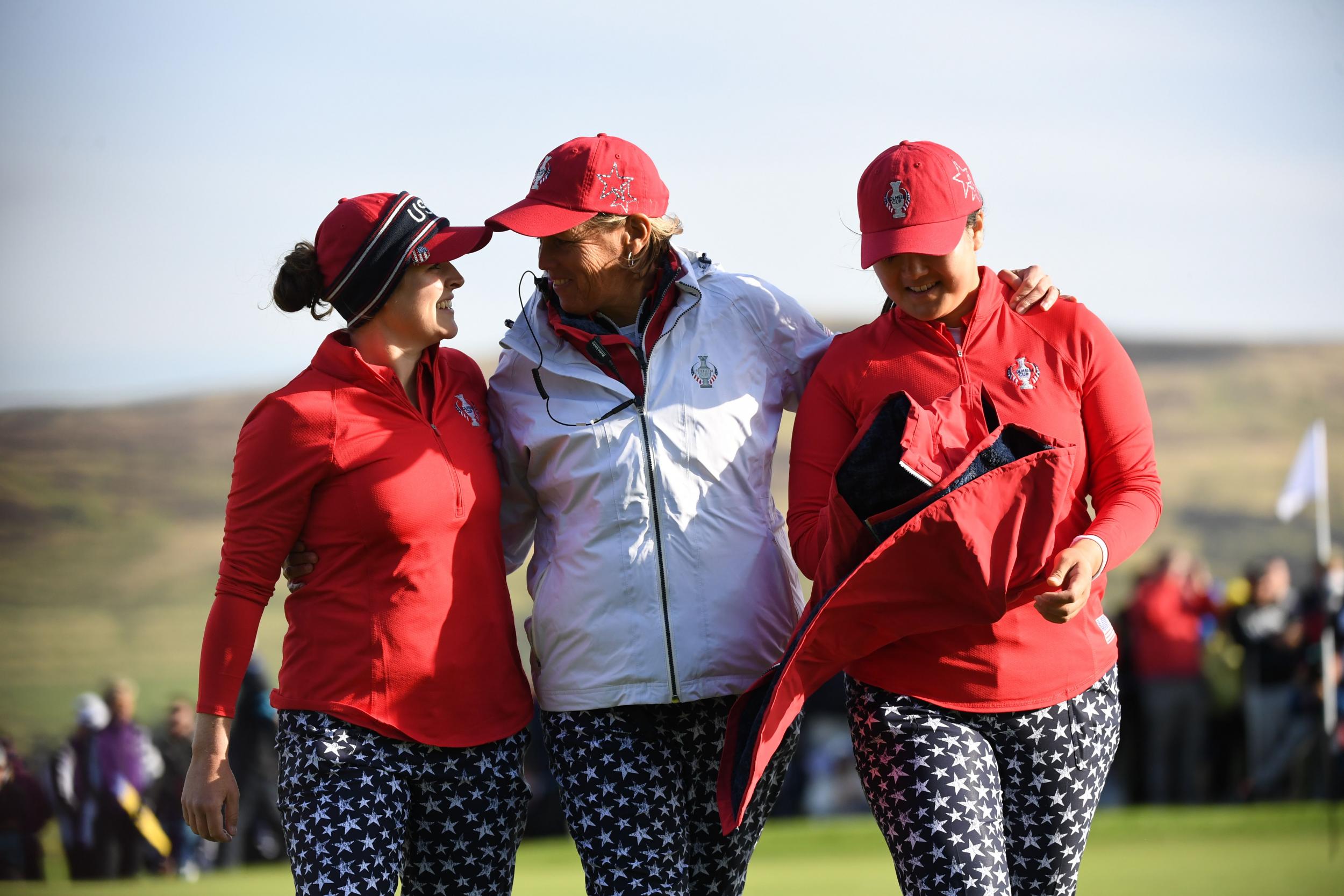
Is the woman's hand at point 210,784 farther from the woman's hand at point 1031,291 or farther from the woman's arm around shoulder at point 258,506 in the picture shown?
the woman's hand at point 1031,291

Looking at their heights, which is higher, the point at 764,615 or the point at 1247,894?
the point at 764,615

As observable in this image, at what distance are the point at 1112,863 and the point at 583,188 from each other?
5994 mm

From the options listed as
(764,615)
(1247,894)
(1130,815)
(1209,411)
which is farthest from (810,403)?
(1209,411)

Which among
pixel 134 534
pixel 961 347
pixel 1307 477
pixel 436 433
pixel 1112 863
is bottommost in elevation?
pixel 1112 863

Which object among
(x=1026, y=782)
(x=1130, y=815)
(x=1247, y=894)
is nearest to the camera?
(x=1026, y=782)

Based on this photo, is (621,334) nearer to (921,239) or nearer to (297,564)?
(921,239)

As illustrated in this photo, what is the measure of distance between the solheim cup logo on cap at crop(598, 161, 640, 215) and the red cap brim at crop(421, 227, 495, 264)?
0.26 m

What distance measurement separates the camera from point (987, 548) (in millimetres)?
2254

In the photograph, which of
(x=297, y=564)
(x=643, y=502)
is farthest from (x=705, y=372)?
(x=297, y=564)

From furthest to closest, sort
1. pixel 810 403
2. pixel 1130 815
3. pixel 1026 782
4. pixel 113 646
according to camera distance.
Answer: pixel 113 646, pixel 1130 815, pixel 810 403, pixel 1026 782

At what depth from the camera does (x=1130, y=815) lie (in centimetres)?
848

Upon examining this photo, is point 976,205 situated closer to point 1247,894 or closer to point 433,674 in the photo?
point 433,674

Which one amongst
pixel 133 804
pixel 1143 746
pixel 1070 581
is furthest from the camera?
pixel 1143 746

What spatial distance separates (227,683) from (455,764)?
1.53 feet
